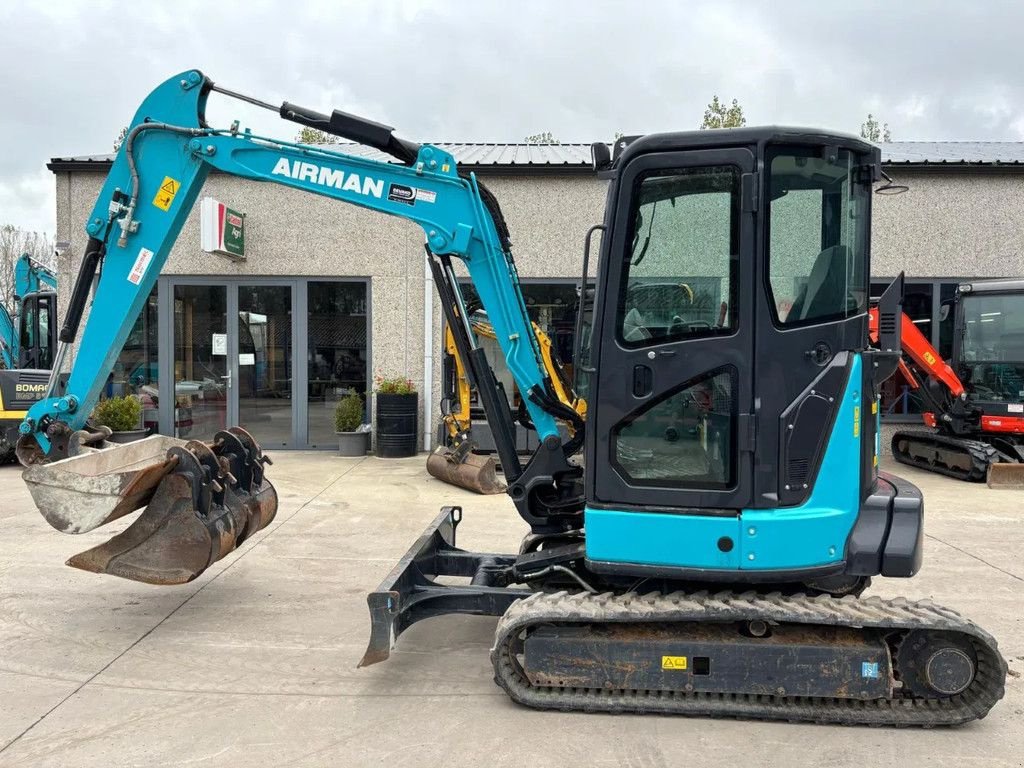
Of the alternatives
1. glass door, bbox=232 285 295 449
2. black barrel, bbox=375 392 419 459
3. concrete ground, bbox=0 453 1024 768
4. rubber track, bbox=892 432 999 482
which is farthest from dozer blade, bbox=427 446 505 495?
rubber track, bbox=892 432 999 482

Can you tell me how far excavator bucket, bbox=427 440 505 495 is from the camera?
9.51 meters

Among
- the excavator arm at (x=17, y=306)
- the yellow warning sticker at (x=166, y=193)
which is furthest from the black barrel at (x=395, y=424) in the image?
the excavator arm at (x=17, y=306)

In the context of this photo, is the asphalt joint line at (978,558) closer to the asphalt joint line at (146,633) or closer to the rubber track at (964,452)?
the rubber track at (964,452)

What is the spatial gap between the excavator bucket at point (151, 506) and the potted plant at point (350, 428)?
7.08 metres

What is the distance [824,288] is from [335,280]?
10333 millimetres

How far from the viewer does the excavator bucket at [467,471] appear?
951 cm

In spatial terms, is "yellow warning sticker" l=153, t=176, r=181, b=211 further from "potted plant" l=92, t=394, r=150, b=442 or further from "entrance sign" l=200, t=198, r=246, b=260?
"potted plant" l=92, t=394, r=150, b=442

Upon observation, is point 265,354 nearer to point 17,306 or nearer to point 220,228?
point 220,228

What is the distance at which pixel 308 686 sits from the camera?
4004mm

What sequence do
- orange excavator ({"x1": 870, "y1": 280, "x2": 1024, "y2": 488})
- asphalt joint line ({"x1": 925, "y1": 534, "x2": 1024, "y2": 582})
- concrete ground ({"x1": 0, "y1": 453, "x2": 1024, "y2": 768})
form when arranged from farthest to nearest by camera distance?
orange excavator ({"x1": 870, "y1": 280, "x2": 1024, "y2": 488}), asphalt joint line ({"x1": 925, "y1": 534, "x2": 1024, "y2": 582}), concrete ground ({"x1": 0, "y1": 453, "x2": 1024, "y2": 768})

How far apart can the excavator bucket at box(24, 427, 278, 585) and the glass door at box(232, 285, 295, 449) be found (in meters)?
7.75

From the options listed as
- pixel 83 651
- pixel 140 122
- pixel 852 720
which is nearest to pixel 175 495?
pixel 83 651

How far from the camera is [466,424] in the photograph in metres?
10.5

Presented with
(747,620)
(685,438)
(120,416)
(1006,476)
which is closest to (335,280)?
(120,416)
